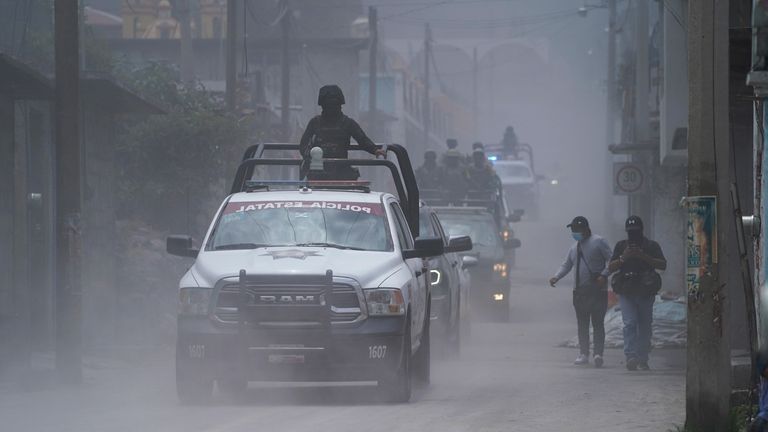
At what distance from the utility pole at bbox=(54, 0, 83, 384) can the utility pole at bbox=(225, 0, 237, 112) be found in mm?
15317

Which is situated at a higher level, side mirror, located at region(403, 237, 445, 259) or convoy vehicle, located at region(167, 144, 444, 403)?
side mirror, located at region(403, 237, 445, 259)

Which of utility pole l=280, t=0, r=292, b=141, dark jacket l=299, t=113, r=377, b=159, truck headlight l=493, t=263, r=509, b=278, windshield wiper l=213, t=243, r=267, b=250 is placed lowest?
truck headlight l=493, t=263, r=509, b=278

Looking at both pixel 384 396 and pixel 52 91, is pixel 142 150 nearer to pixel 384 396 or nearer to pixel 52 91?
pixel 52 91

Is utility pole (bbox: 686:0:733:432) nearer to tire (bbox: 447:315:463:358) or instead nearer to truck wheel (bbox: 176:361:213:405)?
truck wheel (bbox: 176:361:213:405)

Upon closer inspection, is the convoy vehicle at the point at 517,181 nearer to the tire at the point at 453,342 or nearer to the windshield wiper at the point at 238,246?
the tire at the point at 453,342

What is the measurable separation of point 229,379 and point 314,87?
139 ft

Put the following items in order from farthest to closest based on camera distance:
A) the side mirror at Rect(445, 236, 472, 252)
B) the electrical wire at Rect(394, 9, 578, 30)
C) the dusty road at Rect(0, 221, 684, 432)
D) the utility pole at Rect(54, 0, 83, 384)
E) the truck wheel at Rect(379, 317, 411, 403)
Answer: the electrical wire at Rect(394, 9, 578, 30)
the utility pole at Rect(54, 0, 83, 384)
the side mirror at Rect(445, 236, 472, 252)
the truck wheel at Rect(379, 317, 411, 403)
the dusty road at Rect(0, 221, 684, 432)

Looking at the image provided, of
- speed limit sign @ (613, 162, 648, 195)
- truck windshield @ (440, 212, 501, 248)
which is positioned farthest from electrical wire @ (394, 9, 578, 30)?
truck windshield @ (440, 212, 501, 248)

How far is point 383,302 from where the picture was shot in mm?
12469

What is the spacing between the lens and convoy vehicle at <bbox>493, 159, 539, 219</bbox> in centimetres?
6141

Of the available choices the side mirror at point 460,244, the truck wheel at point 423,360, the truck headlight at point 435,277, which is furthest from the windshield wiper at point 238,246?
the truck headlight at point 435,277

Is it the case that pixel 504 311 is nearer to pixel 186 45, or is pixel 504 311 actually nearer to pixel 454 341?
pixel 454 341

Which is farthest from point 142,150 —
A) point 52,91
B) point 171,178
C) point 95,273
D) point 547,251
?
point 547,251

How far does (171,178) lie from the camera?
3381 centimetres
